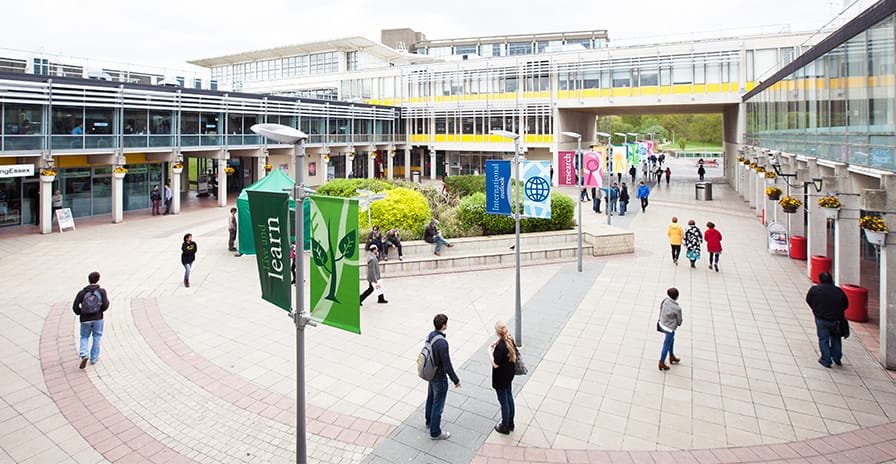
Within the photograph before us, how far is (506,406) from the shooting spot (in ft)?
22.5

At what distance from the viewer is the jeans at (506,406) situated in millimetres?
6832

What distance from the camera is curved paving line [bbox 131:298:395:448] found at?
7105 millimetres

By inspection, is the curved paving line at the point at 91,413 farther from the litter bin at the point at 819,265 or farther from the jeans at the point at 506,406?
the litter bin at the point at 819,265

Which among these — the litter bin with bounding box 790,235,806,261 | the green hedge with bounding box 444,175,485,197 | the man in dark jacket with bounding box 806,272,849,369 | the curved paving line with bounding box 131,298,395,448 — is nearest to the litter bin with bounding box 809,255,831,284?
the litter bin with bounding box 790,235,806,261

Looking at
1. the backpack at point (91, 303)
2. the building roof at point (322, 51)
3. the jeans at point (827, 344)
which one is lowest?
the jeans at point (827, 344)

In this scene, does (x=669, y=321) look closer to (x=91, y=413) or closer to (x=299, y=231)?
(x=299, y=231)

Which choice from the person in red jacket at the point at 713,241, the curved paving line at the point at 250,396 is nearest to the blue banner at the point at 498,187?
the curved paving line at the point at 250,396

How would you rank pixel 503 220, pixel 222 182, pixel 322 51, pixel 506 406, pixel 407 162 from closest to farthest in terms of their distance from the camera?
pixel 506 406 → pixel 503 220 → pixel 222 182 → pixel 407 162 → pixel 322 51

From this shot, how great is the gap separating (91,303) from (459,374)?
6.13 m

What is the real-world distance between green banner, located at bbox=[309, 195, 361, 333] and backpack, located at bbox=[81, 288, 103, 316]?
16.9ft

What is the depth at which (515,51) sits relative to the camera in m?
70.6

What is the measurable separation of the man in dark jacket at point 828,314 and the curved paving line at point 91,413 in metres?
9.49

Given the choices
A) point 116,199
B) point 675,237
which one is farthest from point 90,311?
point 116,199

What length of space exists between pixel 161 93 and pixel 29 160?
6615 millimetres
